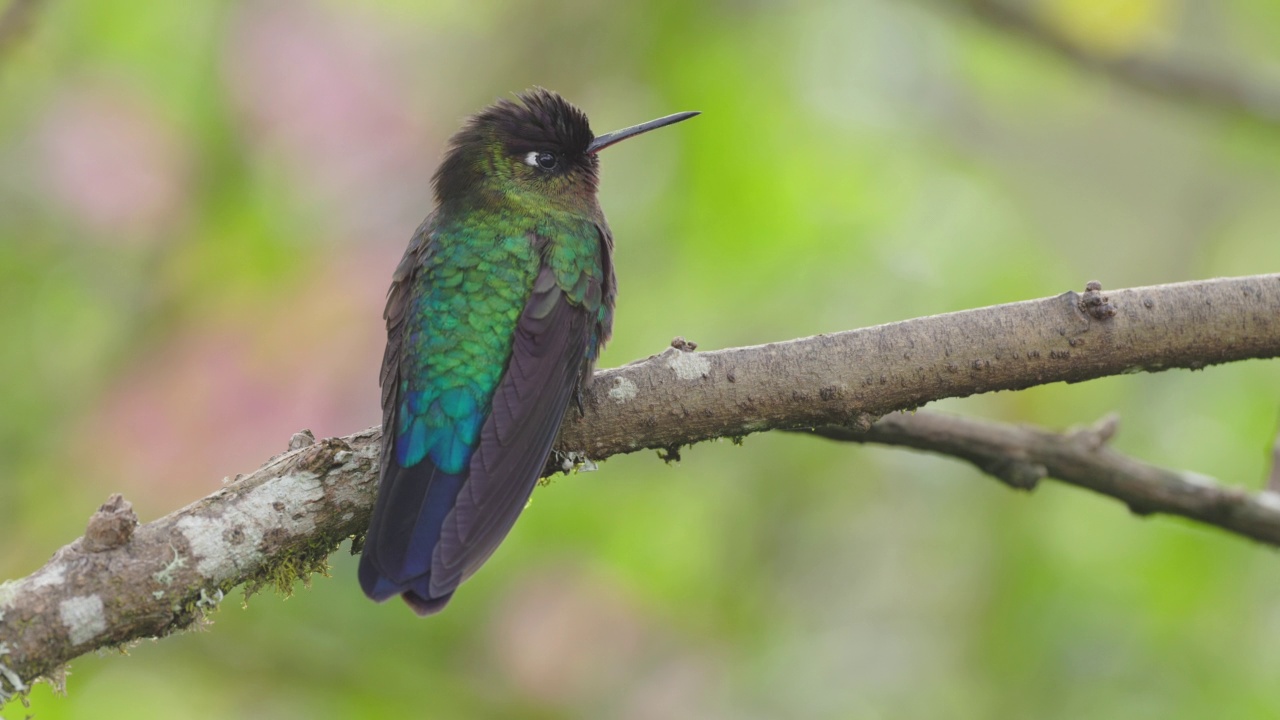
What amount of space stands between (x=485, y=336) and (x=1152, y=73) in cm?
373

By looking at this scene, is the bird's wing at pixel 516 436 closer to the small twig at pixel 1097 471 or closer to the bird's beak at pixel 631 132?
the small twig at pixel 1097 471

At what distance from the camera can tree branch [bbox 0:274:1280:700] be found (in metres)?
2.61

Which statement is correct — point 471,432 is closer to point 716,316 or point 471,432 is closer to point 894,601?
point 716,316

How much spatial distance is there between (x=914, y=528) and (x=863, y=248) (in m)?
1.53

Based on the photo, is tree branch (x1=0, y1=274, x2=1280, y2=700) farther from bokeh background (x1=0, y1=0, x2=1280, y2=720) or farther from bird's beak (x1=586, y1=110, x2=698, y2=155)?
bokeh background (x1=0, y1=0, x2=1280, y2=720)

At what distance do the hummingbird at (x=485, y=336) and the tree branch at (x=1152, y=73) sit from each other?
2032 millimetres

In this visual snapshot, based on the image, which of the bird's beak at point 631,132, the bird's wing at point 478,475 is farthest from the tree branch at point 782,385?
the bird's beak at point 631,132

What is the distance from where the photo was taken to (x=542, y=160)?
14.0 feet

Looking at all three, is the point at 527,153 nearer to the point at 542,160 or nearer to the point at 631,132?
the point at 542,160

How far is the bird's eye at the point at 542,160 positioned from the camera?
4250 millimetres

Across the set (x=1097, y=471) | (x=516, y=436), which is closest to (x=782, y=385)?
(x=516, y=436)

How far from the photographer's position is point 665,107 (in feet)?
17.4

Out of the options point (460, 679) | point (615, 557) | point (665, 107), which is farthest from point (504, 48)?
→ point (460, 679)

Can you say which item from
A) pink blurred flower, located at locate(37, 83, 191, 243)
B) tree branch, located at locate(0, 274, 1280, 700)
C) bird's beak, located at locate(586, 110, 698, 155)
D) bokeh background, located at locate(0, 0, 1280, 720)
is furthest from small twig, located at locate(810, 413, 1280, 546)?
pink blurred flower, located at locate(37, 83, 191, 243)
